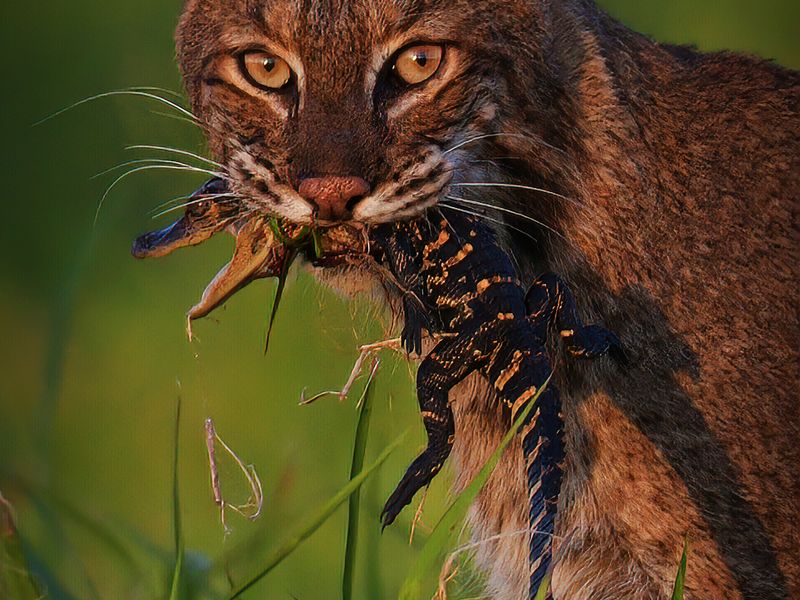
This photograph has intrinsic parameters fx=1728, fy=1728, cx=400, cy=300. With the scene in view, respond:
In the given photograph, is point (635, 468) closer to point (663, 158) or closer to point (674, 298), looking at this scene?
point (674, 298)

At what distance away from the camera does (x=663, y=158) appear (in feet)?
13.5

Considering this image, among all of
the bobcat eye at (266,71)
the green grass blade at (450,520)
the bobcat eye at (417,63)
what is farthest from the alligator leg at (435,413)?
the bobcat eye at (266,71)

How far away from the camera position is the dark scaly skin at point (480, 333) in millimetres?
3393

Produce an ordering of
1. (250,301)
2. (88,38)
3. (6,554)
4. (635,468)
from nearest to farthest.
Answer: (6,554) < (635,468) < (250,301) < (88,38)

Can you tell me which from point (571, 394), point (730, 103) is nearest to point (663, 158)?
point (730, 103)

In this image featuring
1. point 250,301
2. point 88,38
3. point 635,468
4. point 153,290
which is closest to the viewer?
point 635,468

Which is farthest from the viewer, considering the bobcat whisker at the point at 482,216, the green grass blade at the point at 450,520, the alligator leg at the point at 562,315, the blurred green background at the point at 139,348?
the blurred green background at the point at 139,348

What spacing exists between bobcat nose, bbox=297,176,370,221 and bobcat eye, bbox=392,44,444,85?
381 mm

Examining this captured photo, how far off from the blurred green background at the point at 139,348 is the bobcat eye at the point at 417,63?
76 centimetres

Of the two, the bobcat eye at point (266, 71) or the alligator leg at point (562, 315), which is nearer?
the alligator leg at point (562, 315)

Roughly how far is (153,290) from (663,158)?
150 inches

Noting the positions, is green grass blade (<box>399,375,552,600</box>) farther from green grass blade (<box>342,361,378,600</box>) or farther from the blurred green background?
the blurred green background

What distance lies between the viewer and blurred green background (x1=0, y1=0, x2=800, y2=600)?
4.23 m

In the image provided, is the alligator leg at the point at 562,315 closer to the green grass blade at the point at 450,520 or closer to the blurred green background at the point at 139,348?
the green grass blade at the point at 450,520
